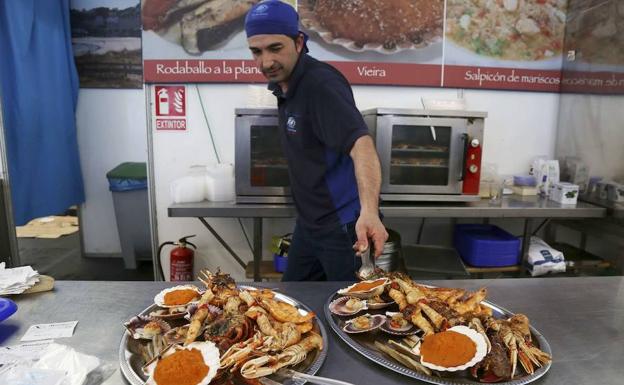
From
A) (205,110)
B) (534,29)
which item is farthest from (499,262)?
(205,110)

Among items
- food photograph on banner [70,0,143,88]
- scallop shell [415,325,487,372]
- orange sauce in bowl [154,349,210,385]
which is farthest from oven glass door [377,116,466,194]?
food photograph on banner [70,0,143,88]

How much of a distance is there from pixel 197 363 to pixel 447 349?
554 millimetres

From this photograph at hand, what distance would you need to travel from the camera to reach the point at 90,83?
449 centimetres

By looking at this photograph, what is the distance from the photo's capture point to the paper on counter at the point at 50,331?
1076 millimetres

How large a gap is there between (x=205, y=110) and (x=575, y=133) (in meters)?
3.01

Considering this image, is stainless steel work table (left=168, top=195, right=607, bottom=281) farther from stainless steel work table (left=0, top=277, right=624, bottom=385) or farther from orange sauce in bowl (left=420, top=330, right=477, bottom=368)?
orange sauce in bowl (left=420, top=330, right=477, bottom=368)

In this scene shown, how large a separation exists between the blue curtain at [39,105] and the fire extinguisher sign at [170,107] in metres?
1.29

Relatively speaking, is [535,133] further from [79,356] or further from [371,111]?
[79,356]

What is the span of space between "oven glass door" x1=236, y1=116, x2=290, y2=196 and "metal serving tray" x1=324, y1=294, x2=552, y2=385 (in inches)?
68.3

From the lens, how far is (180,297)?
1.21 metres

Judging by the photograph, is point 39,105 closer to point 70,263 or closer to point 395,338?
point 70,263

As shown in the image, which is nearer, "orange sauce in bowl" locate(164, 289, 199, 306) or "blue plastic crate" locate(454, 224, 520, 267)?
"orange sauce in bowl" locate(164, 289, 199, 306)

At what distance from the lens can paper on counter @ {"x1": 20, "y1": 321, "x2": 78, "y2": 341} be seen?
1.08 meters

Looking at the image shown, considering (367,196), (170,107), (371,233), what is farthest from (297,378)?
(170,107)
